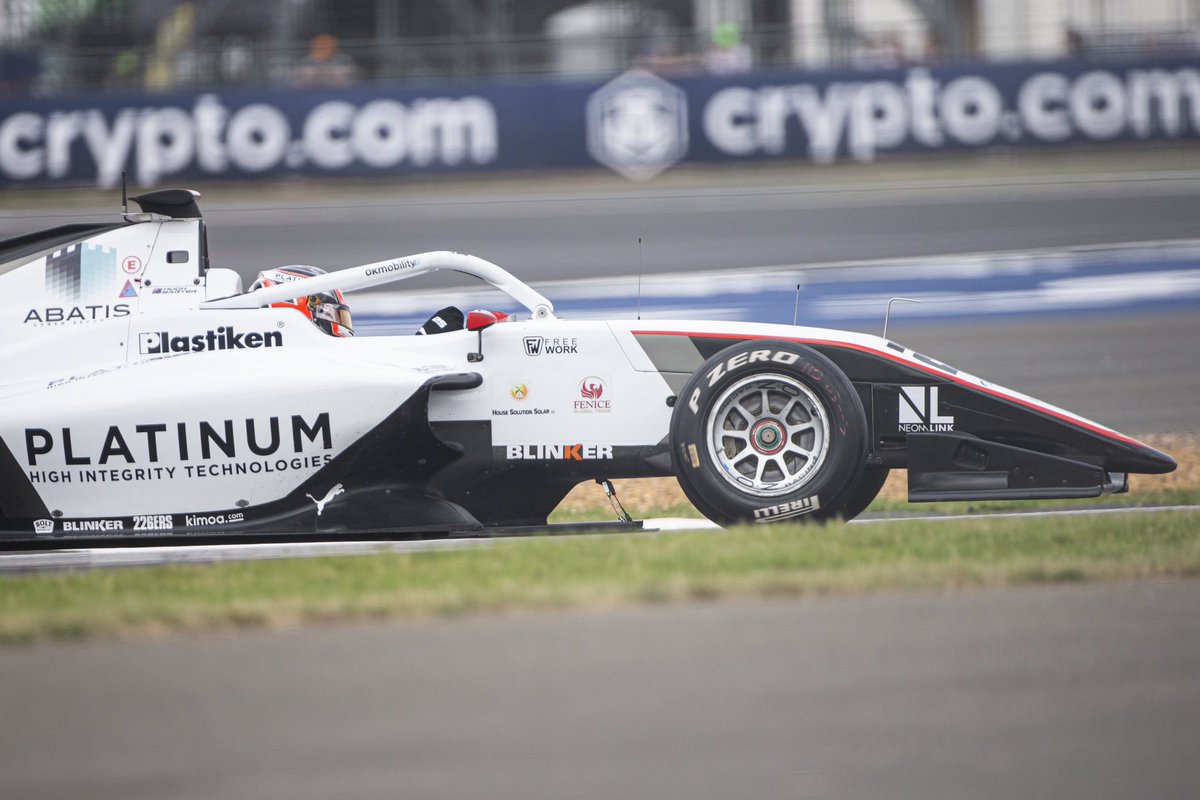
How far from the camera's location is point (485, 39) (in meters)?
22.1

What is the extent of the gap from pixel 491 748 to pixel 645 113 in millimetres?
16861

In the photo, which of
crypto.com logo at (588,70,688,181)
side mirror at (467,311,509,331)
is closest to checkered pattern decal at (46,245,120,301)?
side mirror at (467,311,509,331)

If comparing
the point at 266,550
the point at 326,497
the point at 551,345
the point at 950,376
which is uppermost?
the point at 551,345

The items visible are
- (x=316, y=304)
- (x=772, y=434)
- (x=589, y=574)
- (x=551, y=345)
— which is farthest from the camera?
(x=316, y=304)

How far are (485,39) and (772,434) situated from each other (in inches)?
682

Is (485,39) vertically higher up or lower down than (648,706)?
higher up

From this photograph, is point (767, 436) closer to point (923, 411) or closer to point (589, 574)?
point (923, 411)

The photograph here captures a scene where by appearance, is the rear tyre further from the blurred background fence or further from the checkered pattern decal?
the blurred background fence

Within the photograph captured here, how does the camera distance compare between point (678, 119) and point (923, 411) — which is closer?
point (923, 411)

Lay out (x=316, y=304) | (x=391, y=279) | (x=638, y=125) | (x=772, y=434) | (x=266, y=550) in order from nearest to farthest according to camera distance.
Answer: (x=772, y=434), (x=391, y=279), (x=266, y=550), (x=316, y=304), (x=638, y=125)

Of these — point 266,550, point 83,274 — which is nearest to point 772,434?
point 266,550

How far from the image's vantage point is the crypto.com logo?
19.6m

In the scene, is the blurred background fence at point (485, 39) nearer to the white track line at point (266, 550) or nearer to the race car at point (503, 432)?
the white track line at point (266, 550)

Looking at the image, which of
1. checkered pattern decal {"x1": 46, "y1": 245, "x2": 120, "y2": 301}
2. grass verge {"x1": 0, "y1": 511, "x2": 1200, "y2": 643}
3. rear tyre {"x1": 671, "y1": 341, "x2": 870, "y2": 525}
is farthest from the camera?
checkered pattern decal {"x1": 46, "y1": 245, "x2": 120, "y2": 301}
